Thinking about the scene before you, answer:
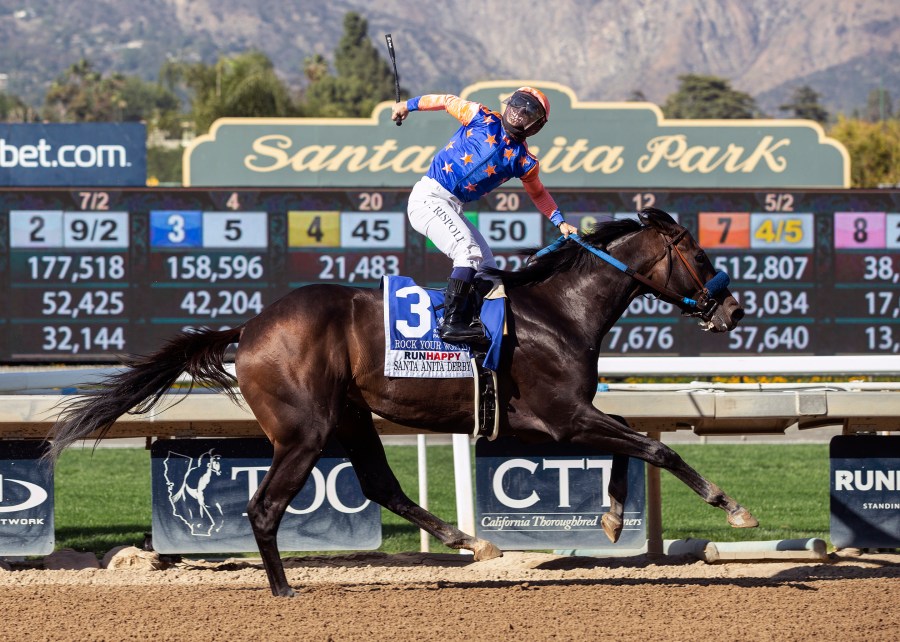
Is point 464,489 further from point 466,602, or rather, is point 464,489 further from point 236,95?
point 236,95

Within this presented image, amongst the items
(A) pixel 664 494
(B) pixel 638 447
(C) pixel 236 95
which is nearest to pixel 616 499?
(B) pixel 638 447

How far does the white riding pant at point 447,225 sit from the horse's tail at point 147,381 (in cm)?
96

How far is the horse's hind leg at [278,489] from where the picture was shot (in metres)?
5.61

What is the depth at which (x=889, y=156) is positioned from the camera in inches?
1372

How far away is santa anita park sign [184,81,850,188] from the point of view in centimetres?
1438

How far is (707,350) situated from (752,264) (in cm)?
91

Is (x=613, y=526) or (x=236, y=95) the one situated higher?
(x=236, y=95)

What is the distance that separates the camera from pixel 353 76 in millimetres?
105750

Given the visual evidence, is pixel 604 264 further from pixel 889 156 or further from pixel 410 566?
pixel 889 156

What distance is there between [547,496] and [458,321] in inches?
66.0

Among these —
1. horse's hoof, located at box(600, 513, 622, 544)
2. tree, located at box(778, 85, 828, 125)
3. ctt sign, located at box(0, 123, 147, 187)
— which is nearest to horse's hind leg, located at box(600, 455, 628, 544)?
horse's hoof, located at box(600, 513, 622, 544)

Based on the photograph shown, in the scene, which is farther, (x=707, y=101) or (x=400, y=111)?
(x=707, y=101)

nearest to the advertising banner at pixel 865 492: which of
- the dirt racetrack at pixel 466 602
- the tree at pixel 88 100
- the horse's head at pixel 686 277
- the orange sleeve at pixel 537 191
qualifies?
the dirt racetrack at pixel 466 602

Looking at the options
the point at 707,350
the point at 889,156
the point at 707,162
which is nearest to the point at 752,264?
the point at 707,350
